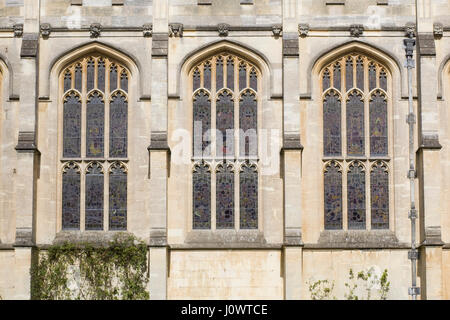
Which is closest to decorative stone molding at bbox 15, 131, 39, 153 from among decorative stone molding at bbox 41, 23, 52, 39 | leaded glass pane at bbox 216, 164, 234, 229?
decorative stone molding at bbox 41, 23, 52, 39

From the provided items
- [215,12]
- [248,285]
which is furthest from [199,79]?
[248,285]

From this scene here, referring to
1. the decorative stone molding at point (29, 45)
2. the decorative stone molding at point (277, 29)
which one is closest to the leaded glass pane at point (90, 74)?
the decorative stone molding at point (29, 45)

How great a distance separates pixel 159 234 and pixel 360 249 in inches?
227

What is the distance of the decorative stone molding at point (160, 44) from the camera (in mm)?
32406

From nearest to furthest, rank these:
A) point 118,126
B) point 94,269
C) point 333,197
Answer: point 94,269, point 333,197, point 118,126

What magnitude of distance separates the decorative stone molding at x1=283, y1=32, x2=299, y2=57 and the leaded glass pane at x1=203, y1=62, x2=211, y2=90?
8.04ft

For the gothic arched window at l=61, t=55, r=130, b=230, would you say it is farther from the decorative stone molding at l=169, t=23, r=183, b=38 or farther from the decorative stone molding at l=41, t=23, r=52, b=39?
the decorative stone molding at l=169, t=23, r=183, b=38

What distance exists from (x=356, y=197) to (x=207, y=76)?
5725 millimetres

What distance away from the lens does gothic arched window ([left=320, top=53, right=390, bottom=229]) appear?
32.4 metres

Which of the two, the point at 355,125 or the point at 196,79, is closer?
the point at 355,125

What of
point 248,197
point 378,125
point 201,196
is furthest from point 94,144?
point 378,125

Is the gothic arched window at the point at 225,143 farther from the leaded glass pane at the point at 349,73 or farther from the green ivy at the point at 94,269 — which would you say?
the leaded glass pane at the point at 349,73

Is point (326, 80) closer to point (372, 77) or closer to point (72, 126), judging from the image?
point (372, 77)

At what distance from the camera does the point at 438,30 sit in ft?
107
